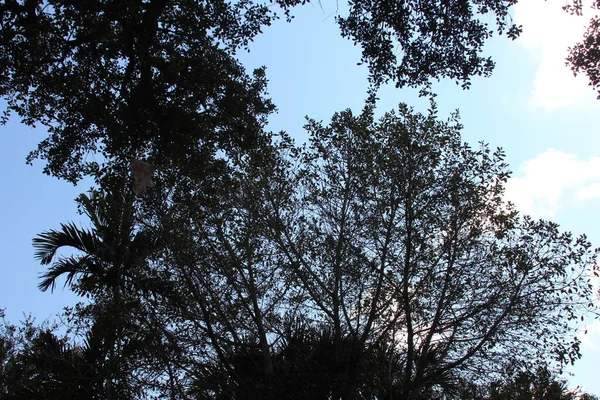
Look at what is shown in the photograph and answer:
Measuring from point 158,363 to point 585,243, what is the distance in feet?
25.8

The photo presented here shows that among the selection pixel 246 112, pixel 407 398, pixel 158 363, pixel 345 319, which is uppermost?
pixel 246 112

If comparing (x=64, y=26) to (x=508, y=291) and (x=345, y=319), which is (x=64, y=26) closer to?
(x=345, y=319)

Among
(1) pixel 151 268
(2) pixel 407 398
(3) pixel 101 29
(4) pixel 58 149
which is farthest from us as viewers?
(1) pixel 151 268

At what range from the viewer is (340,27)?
8047 millimetres

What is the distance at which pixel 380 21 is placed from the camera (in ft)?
25.8

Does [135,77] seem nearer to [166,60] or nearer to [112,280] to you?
[166,60]

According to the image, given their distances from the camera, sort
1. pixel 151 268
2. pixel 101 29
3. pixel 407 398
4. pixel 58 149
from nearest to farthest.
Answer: pixel 101 29 < pixel 407 398 < pixel 58 149 < pixel 151 268

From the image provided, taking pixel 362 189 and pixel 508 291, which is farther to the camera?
pixel 362 189

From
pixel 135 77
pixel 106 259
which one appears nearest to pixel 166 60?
pixel 135 77

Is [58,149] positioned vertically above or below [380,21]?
below

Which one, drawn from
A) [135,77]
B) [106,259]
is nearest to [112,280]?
[106,259]

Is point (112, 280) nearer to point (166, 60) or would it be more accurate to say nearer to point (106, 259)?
point (106, 259)

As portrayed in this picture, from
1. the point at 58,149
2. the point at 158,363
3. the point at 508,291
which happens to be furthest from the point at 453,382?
the point at 58,149

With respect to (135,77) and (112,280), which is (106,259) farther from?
(135,77)
